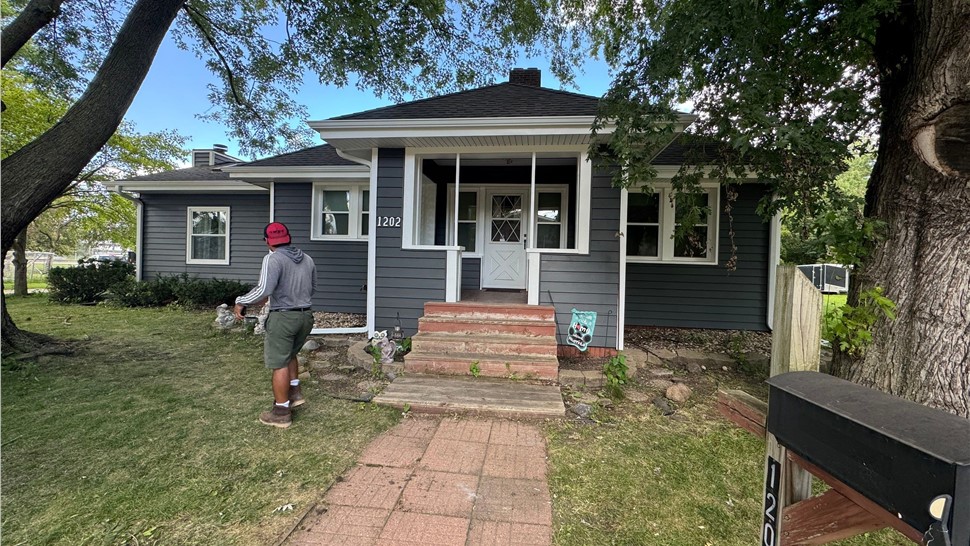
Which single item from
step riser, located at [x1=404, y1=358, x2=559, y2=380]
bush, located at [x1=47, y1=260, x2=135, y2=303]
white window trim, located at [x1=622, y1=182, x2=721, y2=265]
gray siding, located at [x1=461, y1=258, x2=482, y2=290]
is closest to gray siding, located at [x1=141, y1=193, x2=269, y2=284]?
bush, located at [x1=47, y1=260, x2=135, y2=303]

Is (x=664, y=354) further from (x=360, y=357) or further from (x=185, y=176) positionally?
(x=185, y=176)

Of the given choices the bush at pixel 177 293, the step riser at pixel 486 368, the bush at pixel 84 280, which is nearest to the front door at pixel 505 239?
the step riser at pixel 486 368

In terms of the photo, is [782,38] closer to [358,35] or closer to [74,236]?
[358,35]

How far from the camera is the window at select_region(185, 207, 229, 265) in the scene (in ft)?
31.3

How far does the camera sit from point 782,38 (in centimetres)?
334

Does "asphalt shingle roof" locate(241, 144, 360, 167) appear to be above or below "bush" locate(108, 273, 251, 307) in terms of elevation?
above

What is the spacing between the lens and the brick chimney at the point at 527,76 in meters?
7.06

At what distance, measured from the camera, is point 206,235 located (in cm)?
958

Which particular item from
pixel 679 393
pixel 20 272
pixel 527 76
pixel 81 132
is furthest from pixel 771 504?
pixel 20 272

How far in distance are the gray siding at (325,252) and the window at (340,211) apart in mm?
152

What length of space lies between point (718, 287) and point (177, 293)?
11.5 m

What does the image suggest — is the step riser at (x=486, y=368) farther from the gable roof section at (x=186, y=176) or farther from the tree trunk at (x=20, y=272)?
the tree trunk at (x=20, y=272)

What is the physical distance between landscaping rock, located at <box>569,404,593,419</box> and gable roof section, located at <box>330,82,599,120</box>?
10.9 ft

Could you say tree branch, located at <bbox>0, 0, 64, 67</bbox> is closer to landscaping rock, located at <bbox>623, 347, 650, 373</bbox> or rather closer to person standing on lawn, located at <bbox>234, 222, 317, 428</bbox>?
person standing on lawn, located at <bbox>234, 222, 317, 428</bbox>
